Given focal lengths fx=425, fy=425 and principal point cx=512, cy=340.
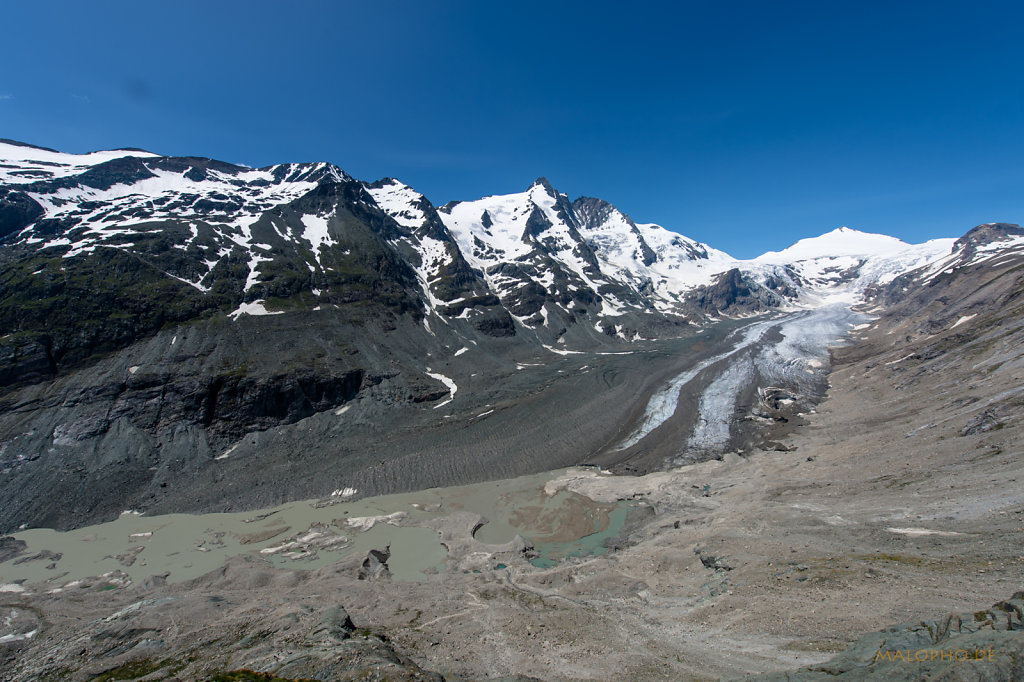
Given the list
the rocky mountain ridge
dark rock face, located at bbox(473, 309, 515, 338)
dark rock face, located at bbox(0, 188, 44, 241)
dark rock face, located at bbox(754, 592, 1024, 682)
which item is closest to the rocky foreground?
dark rock face, located at bbox(754, 592, 1024, 682)

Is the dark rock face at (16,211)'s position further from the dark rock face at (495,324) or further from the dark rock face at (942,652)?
the dark rock face at (942,652)

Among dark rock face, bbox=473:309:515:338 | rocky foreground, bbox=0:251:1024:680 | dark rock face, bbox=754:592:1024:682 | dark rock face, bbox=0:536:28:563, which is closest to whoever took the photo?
dark rock face, bbox=754:592:1024:682

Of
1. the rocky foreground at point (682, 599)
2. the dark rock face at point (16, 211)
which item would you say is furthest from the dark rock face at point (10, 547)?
the dark rock face at point (16, 211)

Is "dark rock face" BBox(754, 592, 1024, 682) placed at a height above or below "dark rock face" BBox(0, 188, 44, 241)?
below

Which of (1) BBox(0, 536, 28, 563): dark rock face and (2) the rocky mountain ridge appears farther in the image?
(2) the rocky mountain ridge

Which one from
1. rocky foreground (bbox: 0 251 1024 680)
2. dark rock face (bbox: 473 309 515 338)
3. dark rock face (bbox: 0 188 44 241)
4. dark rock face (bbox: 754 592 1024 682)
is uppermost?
dark rock face (bbox: 0 188 44 241)

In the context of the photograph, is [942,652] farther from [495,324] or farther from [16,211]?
[16,211]

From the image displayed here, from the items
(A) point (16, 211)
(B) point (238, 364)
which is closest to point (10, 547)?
(B) point (238, 364)

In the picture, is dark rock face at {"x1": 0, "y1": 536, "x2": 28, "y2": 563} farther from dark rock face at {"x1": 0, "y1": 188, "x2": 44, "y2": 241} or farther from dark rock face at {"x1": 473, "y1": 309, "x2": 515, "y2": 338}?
dark rock face at {"x1": 0, "y1": 188, "x2": 44, "y2": 241}

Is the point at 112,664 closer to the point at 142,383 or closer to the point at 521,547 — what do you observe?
the point at 521,547
